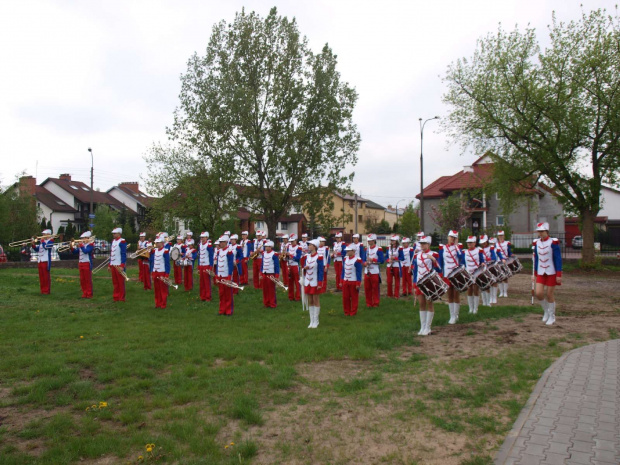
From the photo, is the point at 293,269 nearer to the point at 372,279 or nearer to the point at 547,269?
the point at 372,279

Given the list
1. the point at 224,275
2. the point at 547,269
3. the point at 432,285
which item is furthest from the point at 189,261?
the point at 547,269

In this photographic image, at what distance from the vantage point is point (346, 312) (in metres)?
12.4

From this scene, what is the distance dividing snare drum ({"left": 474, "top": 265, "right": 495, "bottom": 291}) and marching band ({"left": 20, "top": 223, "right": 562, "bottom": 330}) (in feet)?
0.08

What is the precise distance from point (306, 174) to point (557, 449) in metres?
24.4

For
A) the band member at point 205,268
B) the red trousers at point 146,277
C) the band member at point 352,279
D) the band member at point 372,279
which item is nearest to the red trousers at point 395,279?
the band member at point 372,279

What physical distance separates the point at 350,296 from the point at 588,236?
20062 mm

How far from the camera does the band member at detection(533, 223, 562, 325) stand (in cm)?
1053

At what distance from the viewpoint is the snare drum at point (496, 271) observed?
1245cm

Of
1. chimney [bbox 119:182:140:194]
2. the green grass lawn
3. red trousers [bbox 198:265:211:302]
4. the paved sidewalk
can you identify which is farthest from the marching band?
chimney [bbox 119:182:140:194]

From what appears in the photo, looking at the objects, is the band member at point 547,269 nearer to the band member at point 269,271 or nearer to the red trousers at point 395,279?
the red trousers at point 395,279

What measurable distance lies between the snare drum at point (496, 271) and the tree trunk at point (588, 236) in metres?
16.2

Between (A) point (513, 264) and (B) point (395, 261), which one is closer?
(A) point (513, 264)

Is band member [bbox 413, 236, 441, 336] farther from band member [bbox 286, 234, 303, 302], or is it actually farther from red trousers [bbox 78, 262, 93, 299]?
red trousers [bbox 78, 262, 93, 299]

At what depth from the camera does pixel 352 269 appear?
40.2 feet
